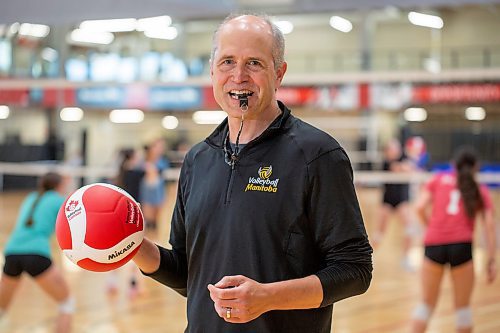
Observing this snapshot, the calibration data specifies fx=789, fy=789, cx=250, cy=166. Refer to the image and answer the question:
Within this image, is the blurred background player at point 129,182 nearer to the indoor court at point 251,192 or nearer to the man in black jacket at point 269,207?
the indoor court at point 251,192

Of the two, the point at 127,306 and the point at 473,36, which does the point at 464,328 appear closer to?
the point at 127,306

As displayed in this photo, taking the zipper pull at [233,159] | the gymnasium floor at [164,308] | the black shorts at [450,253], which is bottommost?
the gymnasium floor at [164,308]

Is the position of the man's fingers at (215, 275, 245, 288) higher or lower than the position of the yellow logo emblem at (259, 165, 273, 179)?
lower

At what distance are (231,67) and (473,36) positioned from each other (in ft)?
87.9

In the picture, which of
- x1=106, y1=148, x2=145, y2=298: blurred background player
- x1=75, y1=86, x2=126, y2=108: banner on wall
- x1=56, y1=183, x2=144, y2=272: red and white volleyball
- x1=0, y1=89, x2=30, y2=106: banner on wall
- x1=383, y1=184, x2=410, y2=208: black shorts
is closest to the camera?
x1=56, y1=183, x2=144, y2=272: red and white volleyball

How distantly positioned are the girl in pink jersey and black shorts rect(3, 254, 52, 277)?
2.87 meters

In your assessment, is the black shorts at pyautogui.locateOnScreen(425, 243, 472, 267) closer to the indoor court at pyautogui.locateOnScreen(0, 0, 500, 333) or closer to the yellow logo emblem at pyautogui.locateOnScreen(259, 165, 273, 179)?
the indoor court at pyautogui.locateOnScreen(0, 0, 500, 333)

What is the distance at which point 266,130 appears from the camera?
2.20 meters

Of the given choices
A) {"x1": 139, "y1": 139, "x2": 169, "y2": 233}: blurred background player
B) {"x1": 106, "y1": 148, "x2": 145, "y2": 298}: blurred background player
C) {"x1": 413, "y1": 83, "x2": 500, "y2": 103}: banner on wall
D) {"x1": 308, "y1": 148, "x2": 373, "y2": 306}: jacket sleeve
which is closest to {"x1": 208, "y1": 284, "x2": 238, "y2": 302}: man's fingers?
{"x1": 308, "y1": 148, "x2": 373, "y2": 306}: jacket sleeve

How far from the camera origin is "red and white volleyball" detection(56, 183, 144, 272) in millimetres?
2334

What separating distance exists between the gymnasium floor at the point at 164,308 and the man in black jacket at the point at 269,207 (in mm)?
5090

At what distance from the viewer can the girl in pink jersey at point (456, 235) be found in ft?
19.6

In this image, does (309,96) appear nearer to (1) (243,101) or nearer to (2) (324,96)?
(2) (324,96)

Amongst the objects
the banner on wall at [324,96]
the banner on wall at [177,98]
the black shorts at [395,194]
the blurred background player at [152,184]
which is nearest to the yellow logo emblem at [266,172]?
the blurred background player at [152,184]
